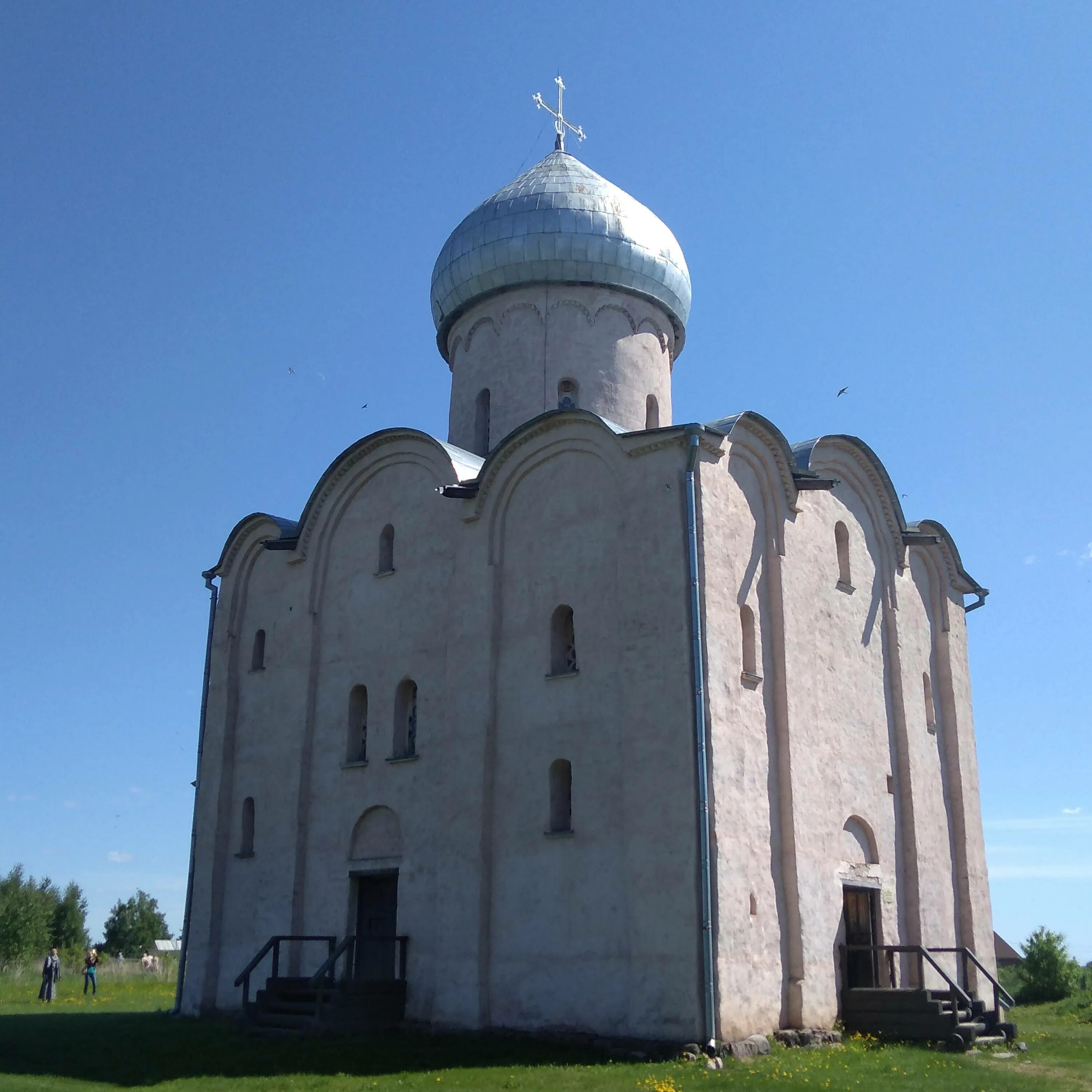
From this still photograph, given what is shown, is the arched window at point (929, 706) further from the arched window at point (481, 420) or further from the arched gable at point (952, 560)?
the arched window at point (481, 420)

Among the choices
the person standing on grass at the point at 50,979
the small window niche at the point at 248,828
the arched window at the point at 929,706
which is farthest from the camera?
the person standing on grass at the point at 50,979

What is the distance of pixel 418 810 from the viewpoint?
1568 centimetres

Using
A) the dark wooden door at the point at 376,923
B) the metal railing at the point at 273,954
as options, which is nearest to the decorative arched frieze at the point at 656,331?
the dark wooden door at the point at 376,923

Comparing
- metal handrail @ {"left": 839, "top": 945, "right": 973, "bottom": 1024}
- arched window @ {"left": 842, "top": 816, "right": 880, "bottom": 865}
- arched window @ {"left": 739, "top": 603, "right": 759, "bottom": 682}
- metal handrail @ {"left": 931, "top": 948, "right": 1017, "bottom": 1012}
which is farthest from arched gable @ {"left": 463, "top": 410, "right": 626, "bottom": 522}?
metal handrail @ {"left": 931, "top": 948, "right": 1017, "bottom": 1012}

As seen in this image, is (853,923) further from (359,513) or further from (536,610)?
(359,513)

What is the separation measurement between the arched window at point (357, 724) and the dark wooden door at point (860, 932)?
21.6 ft

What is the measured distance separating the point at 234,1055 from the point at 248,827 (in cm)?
506

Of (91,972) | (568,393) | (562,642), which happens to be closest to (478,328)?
(568,393)

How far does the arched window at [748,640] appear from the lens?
1449 centimetres

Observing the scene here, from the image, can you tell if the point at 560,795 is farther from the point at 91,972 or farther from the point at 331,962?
the point at 91,972

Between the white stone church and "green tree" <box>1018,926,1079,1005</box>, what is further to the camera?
"green tree" <box>1018,926,1079,1005</box>

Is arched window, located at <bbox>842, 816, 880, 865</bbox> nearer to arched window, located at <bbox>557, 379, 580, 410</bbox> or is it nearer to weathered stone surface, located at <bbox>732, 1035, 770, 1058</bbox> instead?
weathered stone surface, located at <bbox>732, 1035, 770, 1058</bbox>

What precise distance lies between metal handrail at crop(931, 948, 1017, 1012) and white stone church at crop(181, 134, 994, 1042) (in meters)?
0.38

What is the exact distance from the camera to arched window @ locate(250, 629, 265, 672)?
60.9ft
